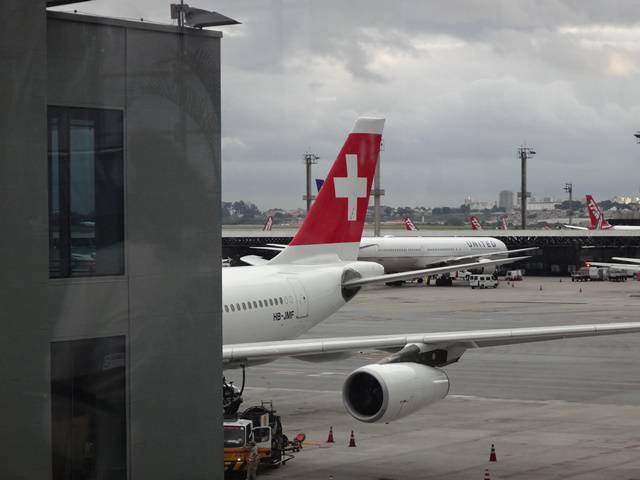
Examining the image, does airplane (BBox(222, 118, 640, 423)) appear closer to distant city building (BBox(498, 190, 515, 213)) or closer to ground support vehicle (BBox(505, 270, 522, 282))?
distant city building (BBox(498, 190, 515, 213))

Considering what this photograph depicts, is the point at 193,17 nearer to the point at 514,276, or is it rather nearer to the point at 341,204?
the point at 341,204

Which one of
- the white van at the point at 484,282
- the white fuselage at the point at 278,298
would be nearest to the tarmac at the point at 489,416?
the white fuselage at the point at 278,298

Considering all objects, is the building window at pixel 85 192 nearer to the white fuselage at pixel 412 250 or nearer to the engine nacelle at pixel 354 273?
the engine nacelle at pixel 354 273

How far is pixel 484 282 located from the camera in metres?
85.8

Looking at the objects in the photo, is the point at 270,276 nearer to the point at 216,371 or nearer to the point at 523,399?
the point at 523,399

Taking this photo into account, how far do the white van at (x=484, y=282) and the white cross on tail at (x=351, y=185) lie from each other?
2206 inches

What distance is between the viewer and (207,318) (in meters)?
16.3

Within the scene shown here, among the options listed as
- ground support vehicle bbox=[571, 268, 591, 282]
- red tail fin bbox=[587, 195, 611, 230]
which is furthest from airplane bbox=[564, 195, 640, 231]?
ground support vehicle bbox=[571, 268, 591, 282]

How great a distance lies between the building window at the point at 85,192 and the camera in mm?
14711

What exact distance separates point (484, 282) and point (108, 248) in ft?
237

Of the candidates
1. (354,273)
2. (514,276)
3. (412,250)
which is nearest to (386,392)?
(354,273)

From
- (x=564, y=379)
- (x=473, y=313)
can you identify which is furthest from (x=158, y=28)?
(x=473, y=313)

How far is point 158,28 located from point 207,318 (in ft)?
14.2

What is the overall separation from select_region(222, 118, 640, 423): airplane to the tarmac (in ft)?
5.92
